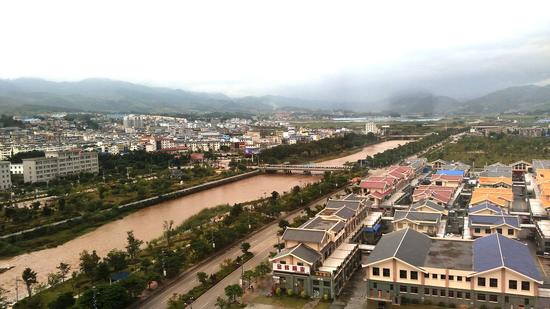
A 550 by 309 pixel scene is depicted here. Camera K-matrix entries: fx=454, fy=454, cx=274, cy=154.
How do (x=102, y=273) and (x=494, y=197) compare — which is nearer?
(x=102, y=273)

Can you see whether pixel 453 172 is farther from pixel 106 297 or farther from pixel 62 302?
pixel 62 302

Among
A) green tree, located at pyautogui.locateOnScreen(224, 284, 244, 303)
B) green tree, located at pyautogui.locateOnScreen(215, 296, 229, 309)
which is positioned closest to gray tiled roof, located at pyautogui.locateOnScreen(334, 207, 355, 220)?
green tree, located at pyautogui.locateOnScreen(224, 284, 244, 303)

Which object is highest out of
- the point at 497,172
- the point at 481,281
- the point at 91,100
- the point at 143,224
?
the point at 91,100

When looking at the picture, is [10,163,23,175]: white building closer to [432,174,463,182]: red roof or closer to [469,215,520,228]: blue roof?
[432,174,463,182]: red roof

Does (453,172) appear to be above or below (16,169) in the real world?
above

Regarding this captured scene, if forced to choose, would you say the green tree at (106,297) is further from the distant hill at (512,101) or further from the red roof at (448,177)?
the distant hill at (512,101)

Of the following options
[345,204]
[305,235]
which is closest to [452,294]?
[305,235]
